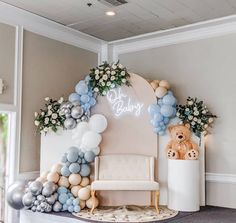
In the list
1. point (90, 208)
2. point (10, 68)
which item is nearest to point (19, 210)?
point (90, 208)

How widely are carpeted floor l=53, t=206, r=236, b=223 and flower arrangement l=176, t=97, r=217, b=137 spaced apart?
114cm

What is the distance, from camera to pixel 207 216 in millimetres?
4812

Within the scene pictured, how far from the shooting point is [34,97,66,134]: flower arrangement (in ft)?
17.2

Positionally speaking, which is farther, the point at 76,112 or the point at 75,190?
the point at 76,112

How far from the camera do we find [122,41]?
6.59 meters

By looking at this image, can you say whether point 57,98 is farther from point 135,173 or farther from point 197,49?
point 197,49

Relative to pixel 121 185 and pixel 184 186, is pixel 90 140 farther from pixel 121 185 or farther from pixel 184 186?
pixel 184 186

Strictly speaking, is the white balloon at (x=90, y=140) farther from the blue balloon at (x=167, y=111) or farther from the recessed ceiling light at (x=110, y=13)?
the recessed ceiling light at (x=110, y=13)

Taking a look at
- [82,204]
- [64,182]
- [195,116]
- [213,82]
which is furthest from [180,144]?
[64,182]

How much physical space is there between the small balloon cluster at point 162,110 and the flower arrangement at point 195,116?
14cm

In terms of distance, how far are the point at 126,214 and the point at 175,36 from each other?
314cm

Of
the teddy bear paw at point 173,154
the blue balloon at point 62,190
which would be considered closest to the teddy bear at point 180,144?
the teddy bear paw at point 173,154

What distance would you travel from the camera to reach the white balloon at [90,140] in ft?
16.4

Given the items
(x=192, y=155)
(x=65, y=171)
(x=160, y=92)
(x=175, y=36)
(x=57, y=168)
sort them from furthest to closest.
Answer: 1. (x=175, y=36)
2. (x=160, y=92)
3. (x=192, y=155)
4. (x=57, y=168)
5. (x=65, y=171)
